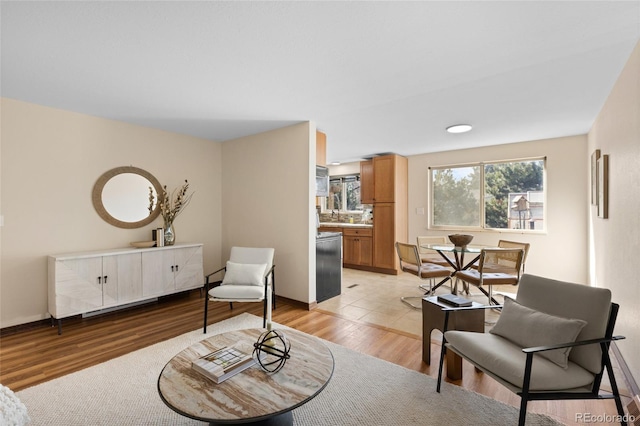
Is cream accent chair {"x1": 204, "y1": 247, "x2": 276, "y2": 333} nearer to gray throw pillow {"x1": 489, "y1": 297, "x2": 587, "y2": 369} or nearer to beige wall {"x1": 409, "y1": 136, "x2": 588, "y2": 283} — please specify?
gray throw pillow {"x1": 489, "y1": 297, "x2": 587, "y2": 369}

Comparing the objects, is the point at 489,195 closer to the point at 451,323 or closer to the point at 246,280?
the point at 451,323

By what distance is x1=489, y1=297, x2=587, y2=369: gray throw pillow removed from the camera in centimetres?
164

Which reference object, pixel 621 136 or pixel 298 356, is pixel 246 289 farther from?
pixel 621 136

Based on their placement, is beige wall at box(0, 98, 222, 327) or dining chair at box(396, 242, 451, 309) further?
dining chair at box(396, 242, 451, 309)

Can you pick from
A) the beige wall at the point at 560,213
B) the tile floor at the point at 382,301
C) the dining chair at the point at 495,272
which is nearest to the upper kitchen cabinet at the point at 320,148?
the tile floor at the point at 382,301

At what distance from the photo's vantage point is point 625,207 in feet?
7.26

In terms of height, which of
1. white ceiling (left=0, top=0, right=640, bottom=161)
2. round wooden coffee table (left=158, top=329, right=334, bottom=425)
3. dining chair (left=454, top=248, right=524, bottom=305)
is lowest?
round wooden coffee table (left=158, top=329, right=334, bottom=425)

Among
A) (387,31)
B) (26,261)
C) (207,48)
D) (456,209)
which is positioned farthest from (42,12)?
(456,209)

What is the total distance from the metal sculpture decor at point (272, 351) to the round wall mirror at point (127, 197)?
3.00 metres

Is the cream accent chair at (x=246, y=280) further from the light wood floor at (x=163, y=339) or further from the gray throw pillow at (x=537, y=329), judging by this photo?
the gray throw pillow at (x=537, y=329)

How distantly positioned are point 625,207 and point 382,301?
106 inches

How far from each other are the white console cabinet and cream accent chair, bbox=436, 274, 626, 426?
11.3 ft

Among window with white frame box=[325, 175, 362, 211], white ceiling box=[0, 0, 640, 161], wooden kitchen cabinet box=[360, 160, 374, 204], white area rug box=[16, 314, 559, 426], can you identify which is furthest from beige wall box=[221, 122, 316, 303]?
window with white frame box=[325, 175, 362, 211]

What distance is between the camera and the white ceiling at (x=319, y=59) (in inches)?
68.4
